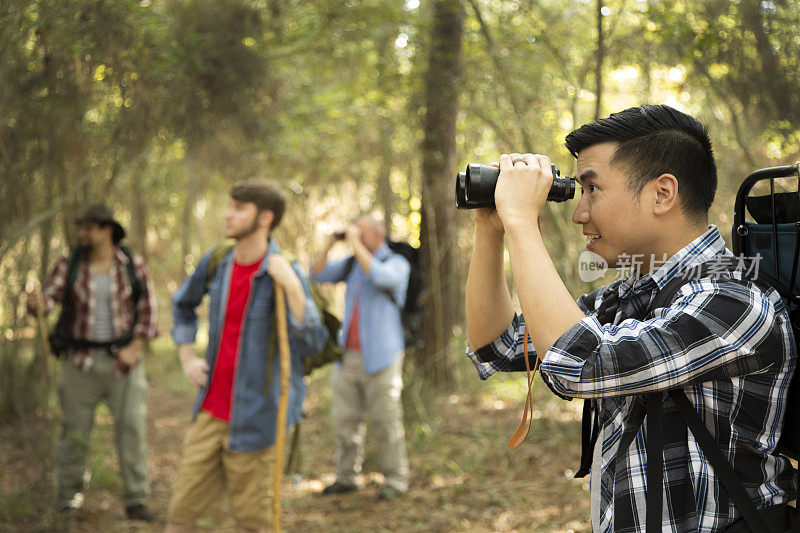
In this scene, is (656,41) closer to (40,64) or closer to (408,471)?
(408,471)

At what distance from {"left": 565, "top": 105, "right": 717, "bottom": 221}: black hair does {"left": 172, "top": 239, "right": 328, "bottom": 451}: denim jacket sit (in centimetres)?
244

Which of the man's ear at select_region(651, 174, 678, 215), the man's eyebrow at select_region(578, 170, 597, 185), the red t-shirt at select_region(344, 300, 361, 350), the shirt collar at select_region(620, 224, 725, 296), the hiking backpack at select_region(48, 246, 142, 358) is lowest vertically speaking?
the red t-shirt at select_region(344, 300, 361, 350)

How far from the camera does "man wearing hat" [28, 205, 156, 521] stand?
4836 millimetres

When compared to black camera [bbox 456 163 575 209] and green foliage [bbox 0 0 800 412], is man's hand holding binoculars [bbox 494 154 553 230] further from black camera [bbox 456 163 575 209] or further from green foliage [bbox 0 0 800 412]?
green foliage [bbox 0 0 800 412]

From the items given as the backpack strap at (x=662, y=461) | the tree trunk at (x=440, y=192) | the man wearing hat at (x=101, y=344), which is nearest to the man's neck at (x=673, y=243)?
the backpack strap at (x=662, y=461)

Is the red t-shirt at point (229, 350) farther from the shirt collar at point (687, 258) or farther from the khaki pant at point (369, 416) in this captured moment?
the shirt collar at point (687, 258)

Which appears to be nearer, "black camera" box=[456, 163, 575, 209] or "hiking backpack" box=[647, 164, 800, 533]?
"hiking backpack" box=[647, 164, 800, 533]

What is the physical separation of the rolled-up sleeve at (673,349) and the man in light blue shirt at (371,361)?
4.02 metres

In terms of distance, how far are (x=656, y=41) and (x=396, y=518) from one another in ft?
16.6

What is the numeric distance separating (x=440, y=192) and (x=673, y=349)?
6047mm

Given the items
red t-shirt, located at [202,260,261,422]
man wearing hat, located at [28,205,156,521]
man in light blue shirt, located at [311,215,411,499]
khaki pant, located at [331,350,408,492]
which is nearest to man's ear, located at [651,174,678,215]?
red t-shirt, located at [202,260,261,422]

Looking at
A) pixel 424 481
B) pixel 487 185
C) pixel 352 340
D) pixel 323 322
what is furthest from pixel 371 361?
pixel 487 185

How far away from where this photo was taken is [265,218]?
397cm

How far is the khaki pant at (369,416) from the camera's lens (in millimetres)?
5379
